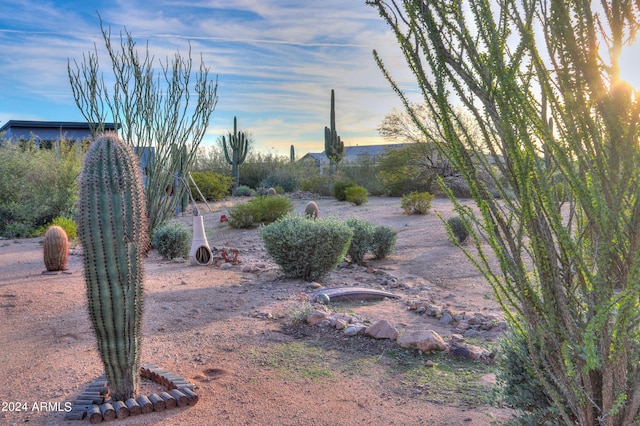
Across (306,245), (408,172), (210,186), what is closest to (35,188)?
(210,186)

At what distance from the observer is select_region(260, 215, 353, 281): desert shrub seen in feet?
27.7

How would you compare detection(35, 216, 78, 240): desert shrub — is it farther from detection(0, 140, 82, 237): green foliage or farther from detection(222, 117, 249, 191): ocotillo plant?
detection(222, 117, 249, 191): ocotillo plant

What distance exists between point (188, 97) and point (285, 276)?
7810 mm

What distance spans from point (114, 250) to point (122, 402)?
1.07 metres

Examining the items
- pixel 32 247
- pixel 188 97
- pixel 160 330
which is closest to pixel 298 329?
pixel 160 330

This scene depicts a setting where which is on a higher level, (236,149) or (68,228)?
(236,149)

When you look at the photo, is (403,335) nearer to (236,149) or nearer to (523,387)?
(523,387)

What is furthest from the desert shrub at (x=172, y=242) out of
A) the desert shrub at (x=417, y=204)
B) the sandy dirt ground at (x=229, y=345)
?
the desert shrub at (x=417, y=204)

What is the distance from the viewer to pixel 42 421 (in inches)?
152

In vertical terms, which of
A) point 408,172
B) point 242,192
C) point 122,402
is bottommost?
point 122,402

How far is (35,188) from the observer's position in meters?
16.5

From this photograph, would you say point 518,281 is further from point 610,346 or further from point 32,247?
point 32,247

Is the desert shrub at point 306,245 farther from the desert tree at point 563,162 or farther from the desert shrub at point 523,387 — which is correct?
the desert tree at point 563,162

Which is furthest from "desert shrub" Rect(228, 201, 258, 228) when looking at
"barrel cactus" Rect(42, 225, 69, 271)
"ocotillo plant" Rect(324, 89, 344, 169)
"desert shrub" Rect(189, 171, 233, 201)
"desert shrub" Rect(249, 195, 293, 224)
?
"ocotillo plant" Rect(324, 89, 344, 169)
